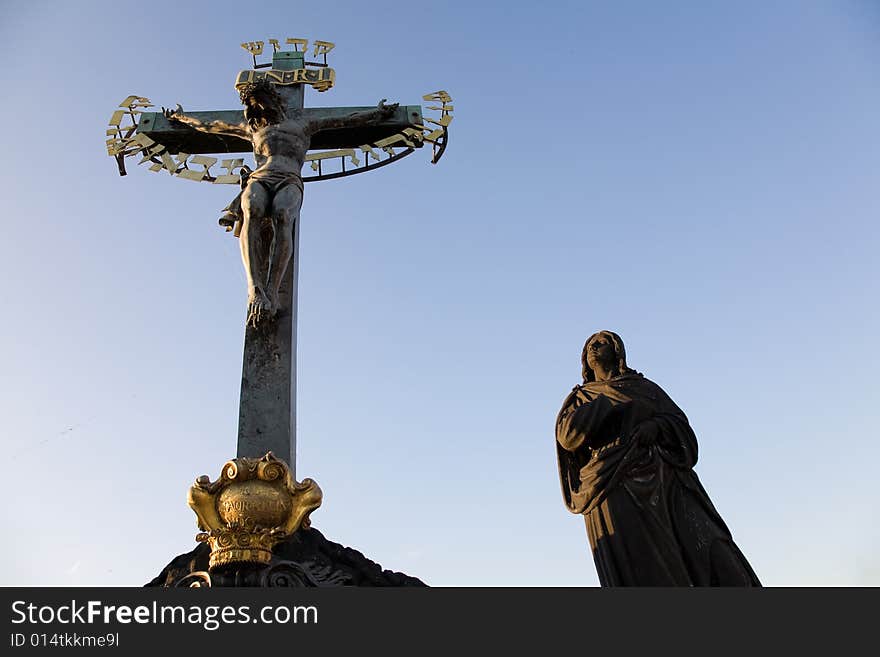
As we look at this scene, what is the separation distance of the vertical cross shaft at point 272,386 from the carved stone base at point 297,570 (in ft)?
3.00

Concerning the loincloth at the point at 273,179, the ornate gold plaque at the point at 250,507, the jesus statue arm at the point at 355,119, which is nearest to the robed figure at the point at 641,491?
the ornate gold plaque at the point at 250,507

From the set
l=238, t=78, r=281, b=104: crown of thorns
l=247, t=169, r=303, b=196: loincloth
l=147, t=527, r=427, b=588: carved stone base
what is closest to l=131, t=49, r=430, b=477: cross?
l=247, t=169, r=303, b=196: loincloth

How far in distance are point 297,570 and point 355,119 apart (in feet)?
15.0

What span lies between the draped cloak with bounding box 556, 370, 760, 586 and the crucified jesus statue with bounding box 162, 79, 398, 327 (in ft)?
9.20

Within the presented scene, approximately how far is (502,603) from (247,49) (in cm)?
710

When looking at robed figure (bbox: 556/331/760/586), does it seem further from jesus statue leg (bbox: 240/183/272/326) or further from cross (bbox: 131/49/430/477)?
jesus statue leg (bbox: 240/183/272/326)

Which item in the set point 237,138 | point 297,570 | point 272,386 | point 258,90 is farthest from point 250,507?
point 237,138

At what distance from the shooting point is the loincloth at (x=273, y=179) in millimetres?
7512

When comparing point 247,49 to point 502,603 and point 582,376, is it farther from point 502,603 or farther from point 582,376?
point 502,603

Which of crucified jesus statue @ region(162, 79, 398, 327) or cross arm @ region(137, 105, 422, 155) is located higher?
cross arm @ region(137, 105, 422, 155)

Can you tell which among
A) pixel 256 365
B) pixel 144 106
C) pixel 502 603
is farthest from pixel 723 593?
pixel 144 106

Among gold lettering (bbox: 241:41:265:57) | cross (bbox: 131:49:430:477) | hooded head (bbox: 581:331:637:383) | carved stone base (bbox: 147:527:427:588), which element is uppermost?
gold lettering (bbox: 241:41:265:57)

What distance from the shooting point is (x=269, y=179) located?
24.7 ft

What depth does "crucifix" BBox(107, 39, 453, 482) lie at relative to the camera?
6.84m
